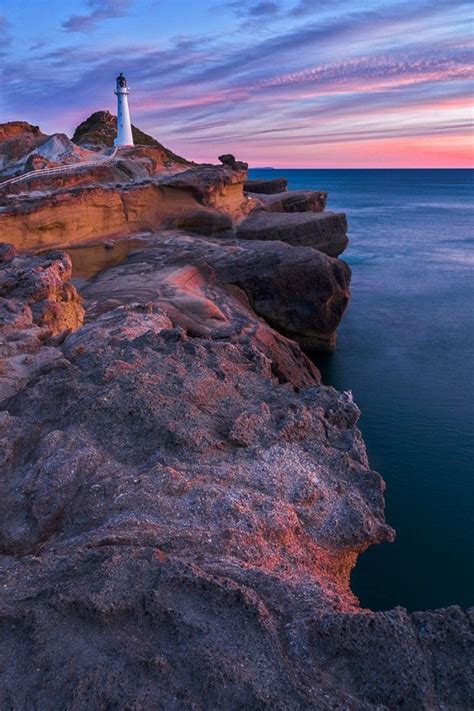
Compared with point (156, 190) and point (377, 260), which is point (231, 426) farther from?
point (377, 260)

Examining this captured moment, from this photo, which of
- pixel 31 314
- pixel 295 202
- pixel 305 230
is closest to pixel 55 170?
pixel 305 230

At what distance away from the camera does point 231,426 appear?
732cm

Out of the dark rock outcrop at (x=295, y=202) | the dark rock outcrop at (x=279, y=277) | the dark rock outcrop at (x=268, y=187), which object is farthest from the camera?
the dark rock outcrop at (x=268, y=187)

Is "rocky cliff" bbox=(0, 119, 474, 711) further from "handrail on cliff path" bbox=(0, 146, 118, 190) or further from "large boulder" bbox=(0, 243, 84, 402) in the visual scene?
"handrail on cliff path" bbox=(0, 146, 118, 190)

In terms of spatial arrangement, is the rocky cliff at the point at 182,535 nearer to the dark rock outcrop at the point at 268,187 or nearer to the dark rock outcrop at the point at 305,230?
the dark rock outcrop at the point at 305,230

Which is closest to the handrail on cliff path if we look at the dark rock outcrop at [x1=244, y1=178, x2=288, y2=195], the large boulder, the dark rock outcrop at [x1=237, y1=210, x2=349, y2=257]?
the dark rock outcrop at [x1=237, y1=210, x2=349, y2=257]

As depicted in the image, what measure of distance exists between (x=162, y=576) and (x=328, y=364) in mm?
18007

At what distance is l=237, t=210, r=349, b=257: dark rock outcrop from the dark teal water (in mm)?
3441

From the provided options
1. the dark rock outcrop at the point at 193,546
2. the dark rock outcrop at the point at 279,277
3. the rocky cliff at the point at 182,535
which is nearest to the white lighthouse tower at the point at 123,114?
A: the dark rock outcrop at the point at 279,277

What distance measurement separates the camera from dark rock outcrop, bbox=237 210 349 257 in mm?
27531

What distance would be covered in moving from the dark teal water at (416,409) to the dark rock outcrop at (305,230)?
344 cm

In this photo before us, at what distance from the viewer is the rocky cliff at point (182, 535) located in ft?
13.2

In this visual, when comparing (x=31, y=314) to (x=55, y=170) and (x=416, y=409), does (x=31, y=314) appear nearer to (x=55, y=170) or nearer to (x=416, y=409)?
(x=416, y=409)

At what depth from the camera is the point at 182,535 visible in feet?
18.0
